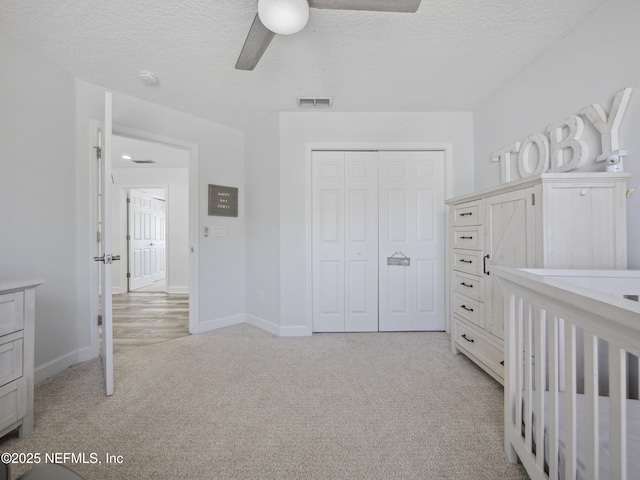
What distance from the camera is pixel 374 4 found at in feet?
3.93

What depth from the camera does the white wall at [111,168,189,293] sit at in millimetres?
4887

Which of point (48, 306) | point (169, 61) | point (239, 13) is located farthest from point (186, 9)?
point (48, 306)

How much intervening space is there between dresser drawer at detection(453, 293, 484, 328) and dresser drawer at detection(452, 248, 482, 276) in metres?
0.22

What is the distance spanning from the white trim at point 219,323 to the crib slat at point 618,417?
9.83ft

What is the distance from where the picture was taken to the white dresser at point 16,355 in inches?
48.1

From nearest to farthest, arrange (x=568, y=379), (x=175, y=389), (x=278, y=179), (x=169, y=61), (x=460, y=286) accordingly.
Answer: (x=568, y=379)
(x=175, y=389)
(x=169, y=61)
(x=460, y=286)
(x=278, y=179)

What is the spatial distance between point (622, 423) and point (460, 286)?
1.61 m

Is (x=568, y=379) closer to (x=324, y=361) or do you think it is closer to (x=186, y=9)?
(x=324, y=361)

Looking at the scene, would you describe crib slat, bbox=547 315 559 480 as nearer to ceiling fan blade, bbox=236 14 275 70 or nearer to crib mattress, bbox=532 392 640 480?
crib mattress, bbox=532 392 640 480

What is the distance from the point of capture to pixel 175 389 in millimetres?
1725

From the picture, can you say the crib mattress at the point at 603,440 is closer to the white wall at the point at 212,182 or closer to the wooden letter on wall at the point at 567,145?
the wooden letter on wall at the point at 567,145

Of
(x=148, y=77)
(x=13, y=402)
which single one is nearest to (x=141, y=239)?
(x=148, y=77)

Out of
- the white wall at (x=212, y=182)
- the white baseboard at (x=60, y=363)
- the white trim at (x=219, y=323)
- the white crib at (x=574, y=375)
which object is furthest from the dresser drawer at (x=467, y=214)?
the white baseboard at (x=60, y=363)

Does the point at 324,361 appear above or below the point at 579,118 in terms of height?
below
